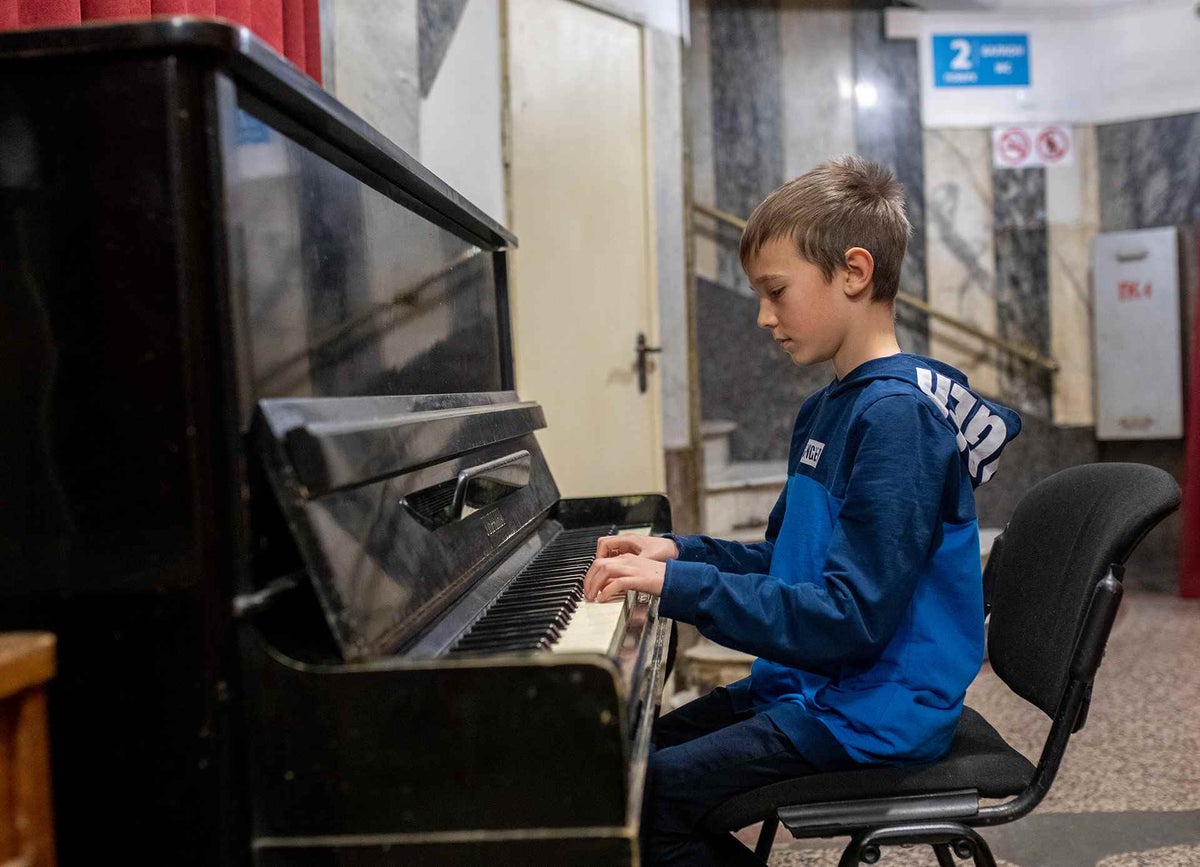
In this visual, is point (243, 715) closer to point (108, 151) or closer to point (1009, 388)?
point (108, 151)

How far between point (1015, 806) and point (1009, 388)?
490 cm

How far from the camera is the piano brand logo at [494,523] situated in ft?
4.67

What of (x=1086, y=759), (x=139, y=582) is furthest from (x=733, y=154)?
(x=139, y=582)

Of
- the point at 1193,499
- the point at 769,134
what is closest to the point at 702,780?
the point at 1193,499

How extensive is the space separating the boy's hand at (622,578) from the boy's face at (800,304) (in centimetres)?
37

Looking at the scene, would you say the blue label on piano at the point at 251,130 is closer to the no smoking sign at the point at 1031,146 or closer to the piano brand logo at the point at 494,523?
the piano brand logo at the point at 494,523

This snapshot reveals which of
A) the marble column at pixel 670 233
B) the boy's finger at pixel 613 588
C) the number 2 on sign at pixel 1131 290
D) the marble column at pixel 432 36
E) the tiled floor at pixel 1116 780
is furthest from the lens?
the number 2 on sign at pixel 1131 290

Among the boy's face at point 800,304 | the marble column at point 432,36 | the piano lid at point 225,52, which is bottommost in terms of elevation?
the boy's face at point 800,304

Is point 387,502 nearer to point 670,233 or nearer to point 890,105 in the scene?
point 670,233

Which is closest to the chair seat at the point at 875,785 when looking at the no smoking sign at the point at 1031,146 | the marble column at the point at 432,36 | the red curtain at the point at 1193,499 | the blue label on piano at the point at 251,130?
the blue label on piano at the point at 251,130

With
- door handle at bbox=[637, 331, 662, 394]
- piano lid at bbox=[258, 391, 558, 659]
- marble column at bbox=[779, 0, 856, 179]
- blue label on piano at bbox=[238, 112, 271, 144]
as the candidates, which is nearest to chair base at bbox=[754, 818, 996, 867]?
piano lid at bbox=[258, 391, 558, 659]

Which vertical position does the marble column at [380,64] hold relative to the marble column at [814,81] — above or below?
below

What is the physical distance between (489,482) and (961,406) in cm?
63

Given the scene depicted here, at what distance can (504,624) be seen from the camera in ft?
3.59
